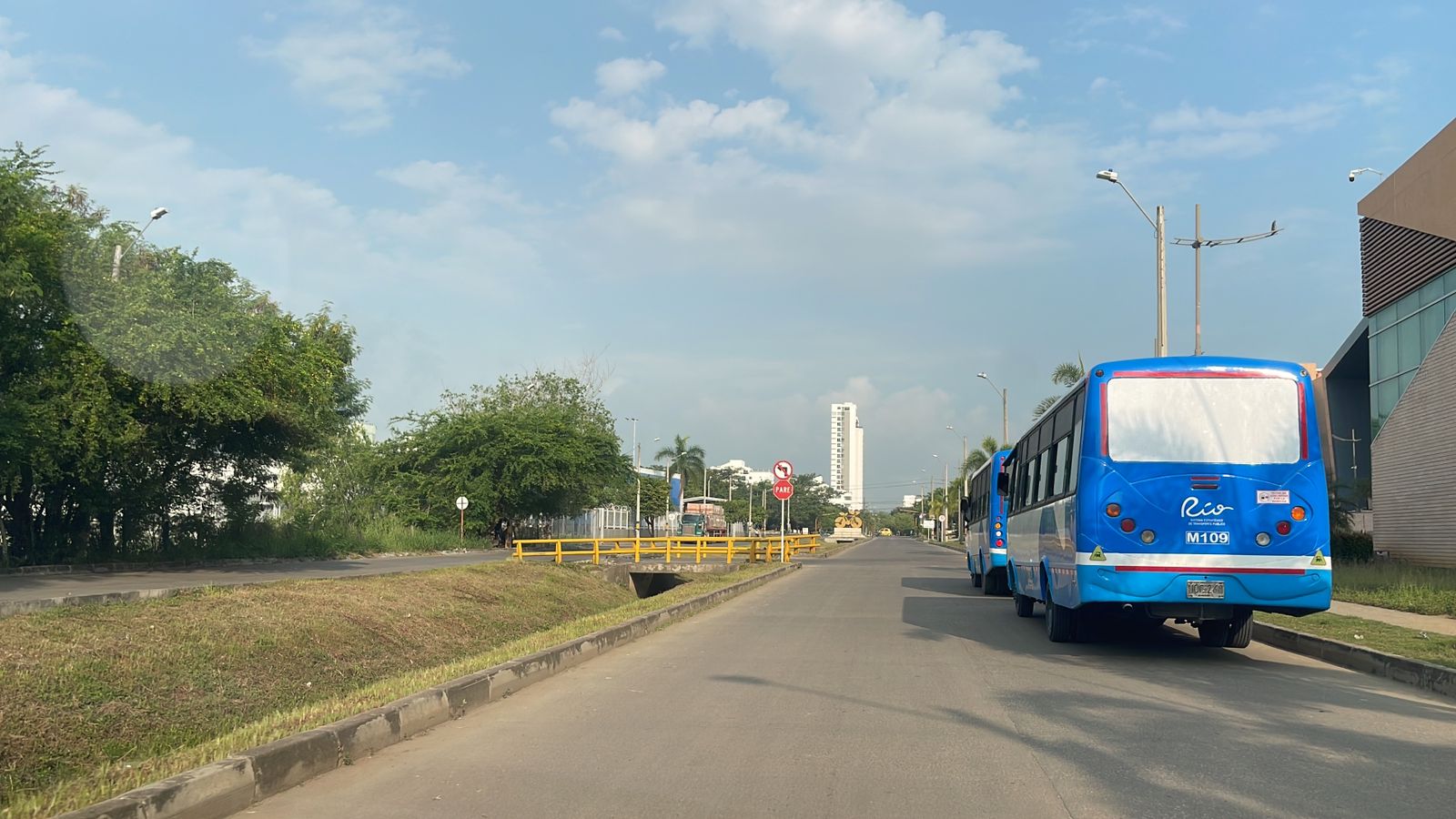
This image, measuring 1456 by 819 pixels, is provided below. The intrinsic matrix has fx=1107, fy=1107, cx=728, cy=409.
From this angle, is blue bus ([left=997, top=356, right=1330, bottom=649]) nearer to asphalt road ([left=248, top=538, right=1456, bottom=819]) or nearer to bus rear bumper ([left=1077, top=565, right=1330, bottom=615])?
bus rear bumper ([left=1077, top=565, right=1330, bottom=615])

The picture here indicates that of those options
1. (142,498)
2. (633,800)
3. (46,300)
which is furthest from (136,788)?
(142,498)

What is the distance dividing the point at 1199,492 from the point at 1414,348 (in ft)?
71.0

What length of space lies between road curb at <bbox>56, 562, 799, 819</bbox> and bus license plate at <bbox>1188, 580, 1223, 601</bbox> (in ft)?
21.5

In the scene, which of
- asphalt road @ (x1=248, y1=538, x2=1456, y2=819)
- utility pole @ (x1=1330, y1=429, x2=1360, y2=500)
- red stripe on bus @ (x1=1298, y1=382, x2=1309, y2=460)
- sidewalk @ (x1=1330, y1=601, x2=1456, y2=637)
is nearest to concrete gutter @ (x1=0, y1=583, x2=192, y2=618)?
asphalt road @ (x1=248, y1=538, x2=1456, y2=819)

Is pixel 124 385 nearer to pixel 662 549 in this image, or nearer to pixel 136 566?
pixel 136 566

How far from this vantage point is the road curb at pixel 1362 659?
389 inches

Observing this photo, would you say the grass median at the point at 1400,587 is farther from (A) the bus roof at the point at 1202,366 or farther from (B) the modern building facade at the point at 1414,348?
(A) the bus roof at the point at 1202,366

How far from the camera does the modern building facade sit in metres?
25.9

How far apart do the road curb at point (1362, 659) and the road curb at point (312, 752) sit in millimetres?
8154

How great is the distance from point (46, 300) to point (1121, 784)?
81.3ft

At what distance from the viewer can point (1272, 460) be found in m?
11.6

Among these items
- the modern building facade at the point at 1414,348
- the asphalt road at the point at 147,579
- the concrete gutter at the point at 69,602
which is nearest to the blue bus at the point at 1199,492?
the concrete gutter at the point at 69,602

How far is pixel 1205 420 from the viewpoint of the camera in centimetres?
1177

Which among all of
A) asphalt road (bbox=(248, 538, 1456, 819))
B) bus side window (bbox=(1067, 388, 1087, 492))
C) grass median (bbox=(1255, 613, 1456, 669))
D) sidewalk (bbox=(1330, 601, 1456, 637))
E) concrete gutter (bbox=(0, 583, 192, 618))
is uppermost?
bus side window (bbox=(1067, 388, 1087, 492))
